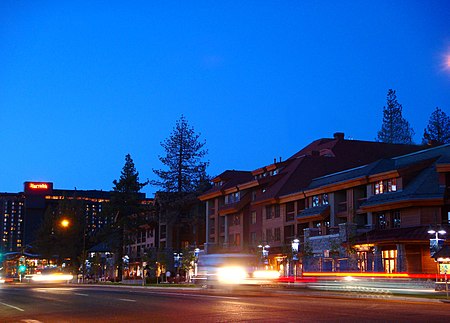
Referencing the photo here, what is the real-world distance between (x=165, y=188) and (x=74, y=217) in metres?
36.7

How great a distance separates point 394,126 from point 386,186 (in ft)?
169

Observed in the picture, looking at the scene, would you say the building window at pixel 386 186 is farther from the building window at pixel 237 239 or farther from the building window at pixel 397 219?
the building window at pixel 237 239

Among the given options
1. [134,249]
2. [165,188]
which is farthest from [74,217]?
[165,188]

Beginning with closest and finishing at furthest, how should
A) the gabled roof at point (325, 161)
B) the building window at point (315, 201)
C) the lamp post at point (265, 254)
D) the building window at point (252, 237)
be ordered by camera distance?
the building window at point (315, 201) < the lamp post at point (265, 254) < the gabled roof at point (325, 161) < the building window at point (252, 237)

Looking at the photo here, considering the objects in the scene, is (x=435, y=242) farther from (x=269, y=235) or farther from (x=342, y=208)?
(x=269, y=235)

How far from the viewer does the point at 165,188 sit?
86125 mm

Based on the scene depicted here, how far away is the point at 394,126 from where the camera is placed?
103562 mm

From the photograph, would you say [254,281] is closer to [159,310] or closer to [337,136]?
[159,310]

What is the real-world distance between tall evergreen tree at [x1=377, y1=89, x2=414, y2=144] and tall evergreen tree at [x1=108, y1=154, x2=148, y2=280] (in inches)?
1510

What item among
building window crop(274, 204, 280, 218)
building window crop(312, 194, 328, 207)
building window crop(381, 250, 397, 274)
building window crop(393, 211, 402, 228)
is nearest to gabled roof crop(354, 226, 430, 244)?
building window crop(393, 211, 402, 228)

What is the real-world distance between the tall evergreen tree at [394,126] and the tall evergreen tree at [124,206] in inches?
1510

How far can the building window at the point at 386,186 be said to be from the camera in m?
53.4

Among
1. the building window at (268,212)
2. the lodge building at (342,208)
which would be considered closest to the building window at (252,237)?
the lodge building at (342,208)

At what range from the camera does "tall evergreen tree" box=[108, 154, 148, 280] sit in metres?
89.9
